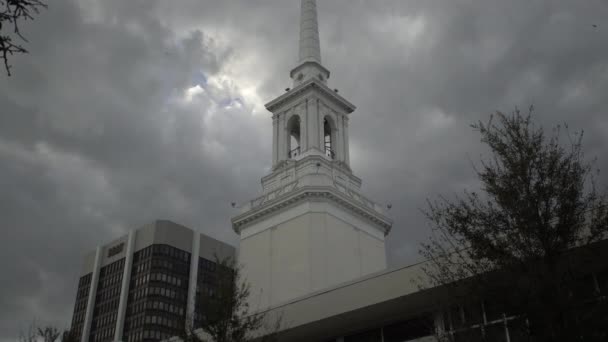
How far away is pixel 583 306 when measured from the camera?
569 inches

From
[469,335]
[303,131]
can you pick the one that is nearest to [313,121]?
[303,131]

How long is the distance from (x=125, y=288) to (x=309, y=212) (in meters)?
116

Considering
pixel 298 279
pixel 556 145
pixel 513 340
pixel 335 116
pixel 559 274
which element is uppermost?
pixel 335 116

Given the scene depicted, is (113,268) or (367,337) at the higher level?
(113,268)

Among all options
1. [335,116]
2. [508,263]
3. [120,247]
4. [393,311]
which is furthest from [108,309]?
[508,263]

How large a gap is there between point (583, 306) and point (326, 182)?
1241 inches

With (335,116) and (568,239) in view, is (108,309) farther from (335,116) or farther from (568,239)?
(568,239)

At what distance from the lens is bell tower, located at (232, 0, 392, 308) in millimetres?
42625

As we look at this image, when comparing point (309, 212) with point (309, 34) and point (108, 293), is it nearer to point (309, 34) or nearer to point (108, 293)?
point (309, 34)

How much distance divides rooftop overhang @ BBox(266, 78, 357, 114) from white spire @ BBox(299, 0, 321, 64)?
396 centimetres

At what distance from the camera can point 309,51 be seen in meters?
55.1

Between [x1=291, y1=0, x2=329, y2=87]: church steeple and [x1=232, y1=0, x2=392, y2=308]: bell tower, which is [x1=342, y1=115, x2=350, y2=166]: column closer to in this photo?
[x1=232, y1=0, x2=392, y2=308]: bell tower

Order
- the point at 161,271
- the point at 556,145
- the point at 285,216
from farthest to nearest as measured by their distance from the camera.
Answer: the point at 161,271, the point at 285,216, the point at 556,145

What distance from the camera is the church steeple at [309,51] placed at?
53.8m
